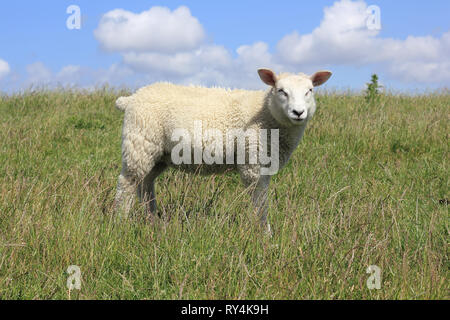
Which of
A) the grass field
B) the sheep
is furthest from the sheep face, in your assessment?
the grass field

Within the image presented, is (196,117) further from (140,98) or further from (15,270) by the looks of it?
(15,270)

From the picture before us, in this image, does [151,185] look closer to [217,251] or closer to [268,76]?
[268,76]

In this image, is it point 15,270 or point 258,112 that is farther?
point 258,112

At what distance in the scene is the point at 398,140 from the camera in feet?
24.4

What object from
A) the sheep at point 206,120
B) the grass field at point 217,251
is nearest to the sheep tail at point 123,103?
the sheep at point 206,120

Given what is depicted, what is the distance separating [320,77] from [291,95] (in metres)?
0.60

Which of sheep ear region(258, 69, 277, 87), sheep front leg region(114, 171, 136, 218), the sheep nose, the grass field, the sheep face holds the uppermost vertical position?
sheep ear region(258, 69, 277, 87)

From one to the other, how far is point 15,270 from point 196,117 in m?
2.28

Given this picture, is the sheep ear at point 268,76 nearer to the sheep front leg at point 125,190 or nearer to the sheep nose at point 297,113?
the sheep nose at point 297,113

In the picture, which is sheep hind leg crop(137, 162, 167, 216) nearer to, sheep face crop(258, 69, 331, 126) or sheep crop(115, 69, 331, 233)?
sheep crop(115, 69, 331, 233)

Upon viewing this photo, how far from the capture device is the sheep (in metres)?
4.49

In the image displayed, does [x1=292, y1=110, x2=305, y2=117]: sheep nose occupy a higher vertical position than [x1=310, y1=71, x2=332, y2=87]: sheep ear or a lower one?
lower

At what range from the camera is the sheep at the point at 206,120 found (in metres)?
4.49
